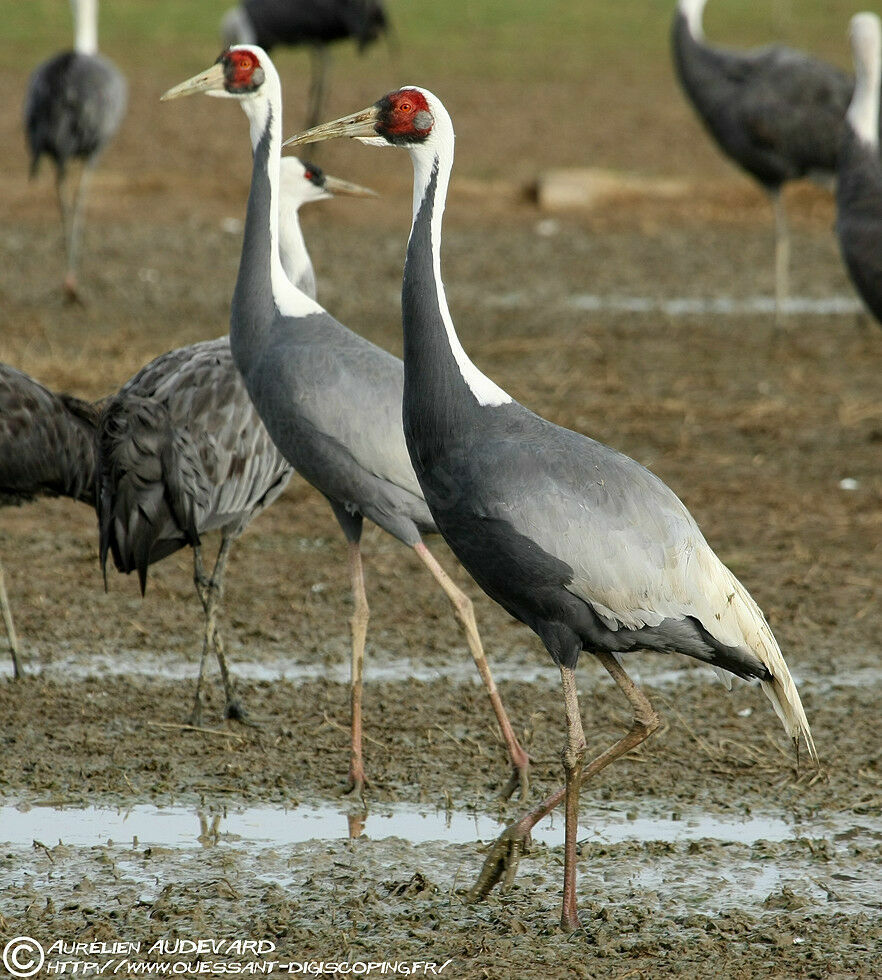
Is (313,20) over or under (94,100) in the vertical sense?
over

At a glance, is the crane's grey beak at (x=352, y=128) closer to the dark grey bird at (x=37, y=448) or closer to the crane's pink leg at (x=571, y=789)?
the crane's pink leg at (x=571, y=789)

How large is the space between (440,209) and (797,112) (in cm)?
751

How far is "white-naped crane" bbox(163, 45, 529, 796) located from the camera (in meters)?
4.77

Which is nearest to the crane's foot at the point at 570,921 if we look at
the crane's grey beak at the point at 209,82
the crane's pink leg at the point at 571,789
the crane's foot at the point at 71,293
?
the crane's pink leg at the point at 571,789

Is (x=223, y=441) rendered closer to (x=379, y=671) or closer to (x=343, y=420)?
(x=343, y=420)

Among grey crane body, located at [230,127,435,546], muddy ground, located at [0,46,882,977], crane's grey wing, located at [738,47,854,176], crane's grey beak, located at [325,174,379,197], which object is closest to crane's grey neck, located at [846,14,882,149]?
muddy ground, located at [0,46,882,977]

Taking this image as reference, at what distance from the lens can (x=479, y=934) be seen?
12.4ft

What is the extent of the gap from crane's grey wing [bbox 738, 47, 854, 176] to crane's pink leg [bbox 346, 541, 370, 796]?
22.5 feet

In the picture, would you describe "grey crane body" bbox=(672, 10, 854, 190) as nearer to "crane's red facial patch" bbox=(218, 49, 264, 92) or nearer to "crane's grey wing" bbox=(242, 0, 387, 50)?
"crane's red facial patch" bbox=(218, 49, 264, 92)

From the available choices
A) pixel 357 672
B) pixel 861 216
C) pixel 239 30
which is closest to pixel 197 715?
pixel 357 672

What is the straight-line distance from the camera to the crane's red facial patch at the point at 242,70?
5453mm

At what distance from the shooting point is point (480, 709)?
17.3 feet

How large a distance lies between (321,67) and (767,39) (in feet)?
35.9

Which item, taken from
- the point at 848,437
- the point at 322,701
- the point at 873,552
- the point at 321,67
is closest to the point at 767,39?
the point at 321,67
